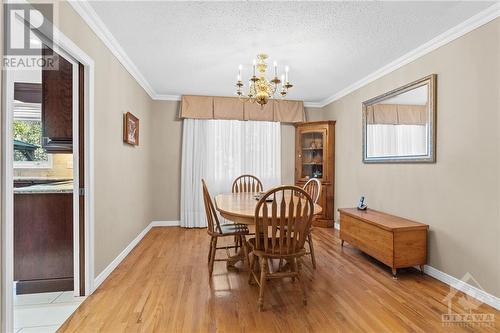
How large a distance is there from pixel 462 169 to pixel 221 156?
344cm

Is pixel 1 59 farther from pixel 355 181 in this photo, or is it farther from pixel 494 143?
pixel 355 181

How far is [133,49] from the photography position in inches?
109

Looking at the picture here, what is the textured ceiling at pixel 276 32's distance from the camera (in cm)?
202

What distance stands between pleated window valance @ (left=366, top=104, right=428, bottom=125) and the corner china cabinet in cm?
104

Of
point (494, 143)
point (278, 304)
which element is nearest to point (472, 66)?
point (494, 143)

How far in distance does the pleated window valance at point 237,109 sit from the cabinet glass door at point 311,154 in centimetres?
38

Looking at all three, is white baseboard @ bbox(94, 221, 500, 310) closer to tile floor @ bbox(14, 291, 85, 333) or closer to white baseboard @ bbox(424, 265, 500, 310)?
white baseboard @ bbox(424, 265, 500, 310)

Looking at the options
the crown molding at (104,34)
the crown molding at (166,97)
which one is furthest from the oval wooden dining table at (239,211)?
the crown molding at (166,97)

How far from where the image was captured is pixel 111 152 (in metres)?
2.63

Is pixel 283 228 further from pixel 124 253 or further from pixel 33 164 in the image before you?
pixel 33 164

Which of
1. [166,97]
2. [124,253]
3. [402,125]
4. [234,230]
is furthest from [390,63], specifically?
[124,253]

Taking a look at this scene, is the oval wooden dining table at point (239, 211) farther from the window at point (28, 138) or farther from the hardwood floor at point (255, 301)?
the window at point (28, 138)

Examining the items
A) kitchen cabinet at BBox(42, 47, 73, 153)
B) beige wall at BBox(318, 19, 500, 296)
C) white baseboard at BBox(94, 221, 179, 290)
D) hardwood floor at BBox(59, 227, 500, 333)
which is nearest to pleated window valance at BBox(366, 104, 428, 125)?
beige wall at BBox(318, 19, 500, 296)

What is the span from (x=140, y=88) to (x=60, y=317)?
2966 millimetres
